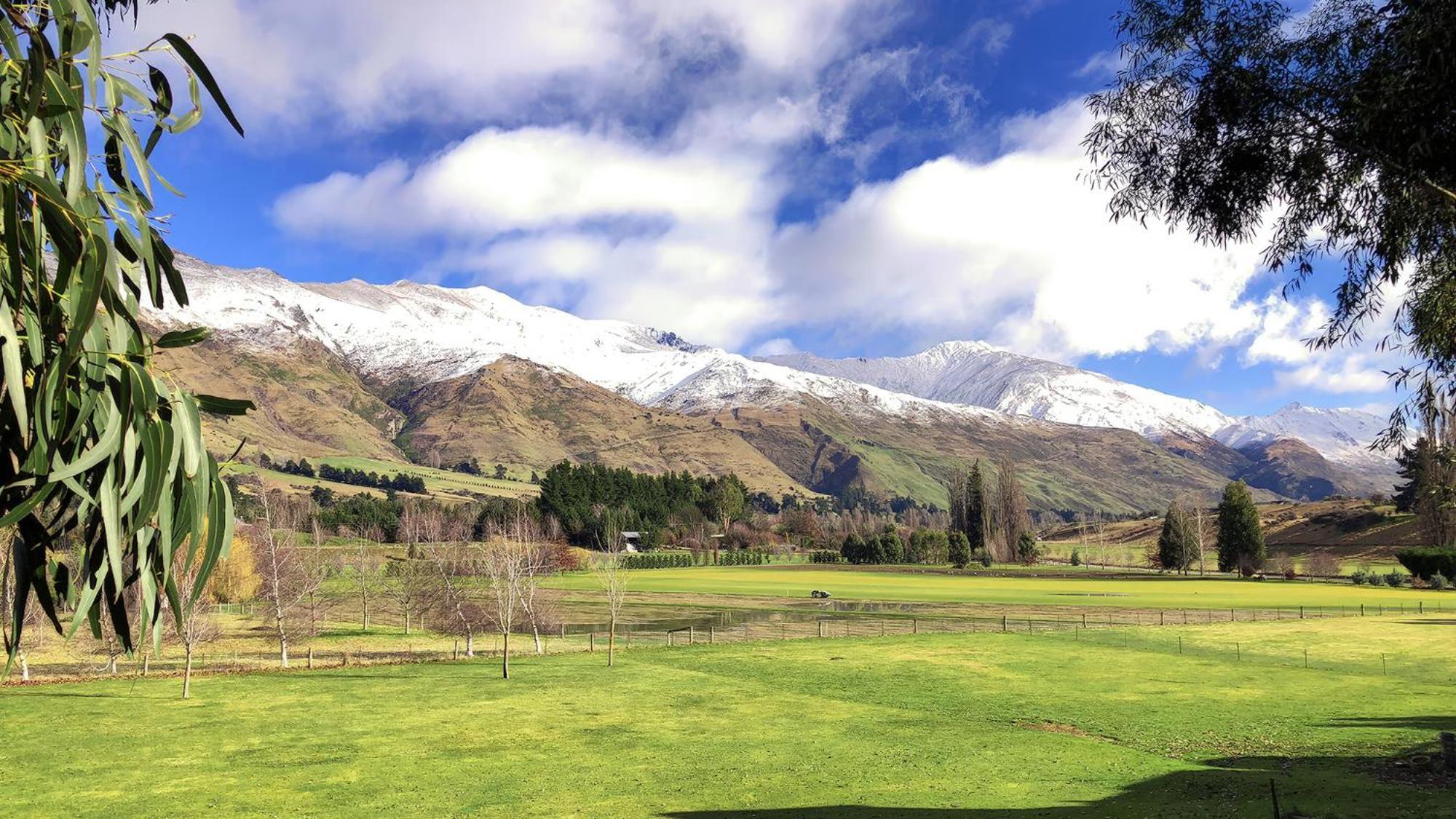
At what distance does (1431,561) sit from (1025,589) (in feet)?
145

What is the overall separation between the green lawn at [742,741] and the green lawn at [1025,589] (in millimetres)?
48638

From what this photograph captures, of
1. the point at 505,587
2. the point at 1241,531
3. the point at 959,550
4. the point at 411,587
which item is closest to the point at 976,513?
the point at 959,550

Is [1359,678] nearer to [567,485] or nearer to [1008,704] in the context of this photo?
[1008,704]

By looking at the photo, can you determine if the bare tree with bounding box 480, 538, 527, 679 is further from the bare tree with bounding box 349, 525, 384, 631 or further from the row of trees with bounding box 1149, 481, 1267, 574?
the row of trees with bounding box 1149, 481, 1267, 574

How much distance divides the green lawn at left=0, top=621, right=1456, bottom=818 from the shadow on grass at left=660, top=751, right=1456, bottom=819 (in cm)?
10

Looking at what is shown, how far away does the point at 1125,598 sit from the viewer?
99938mm

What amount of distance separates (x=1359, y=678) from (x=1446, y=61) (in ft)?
140

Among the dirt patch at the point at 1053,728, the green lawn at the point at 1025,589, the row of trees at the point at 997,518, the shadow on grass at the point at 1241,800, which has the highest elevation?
the row of trees at the point at 997,518

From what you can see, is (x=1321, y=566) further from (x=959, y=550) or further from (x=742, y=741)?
(x=742, y=741)

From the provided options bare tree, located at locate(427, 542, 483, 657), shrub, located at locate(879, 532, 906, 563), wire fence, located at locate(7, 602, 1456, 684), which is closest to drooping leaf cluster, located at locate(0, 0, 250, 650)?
wire fence, located at locate(7, 602, 1456, 684)

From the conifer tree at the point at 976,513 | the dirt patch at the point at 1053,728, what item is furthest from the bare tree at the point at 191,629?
the conifer tree at the point at 976,513

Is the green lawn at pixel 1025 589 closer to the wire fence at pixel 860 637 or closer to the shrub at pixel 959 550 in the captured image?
the wire fence at pixel 860 637

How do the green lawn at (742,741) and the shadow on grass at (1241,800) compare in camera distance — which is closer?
the shadow on grass at (1241,800)

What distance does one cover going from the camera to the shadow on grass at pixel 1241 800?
20.5m
